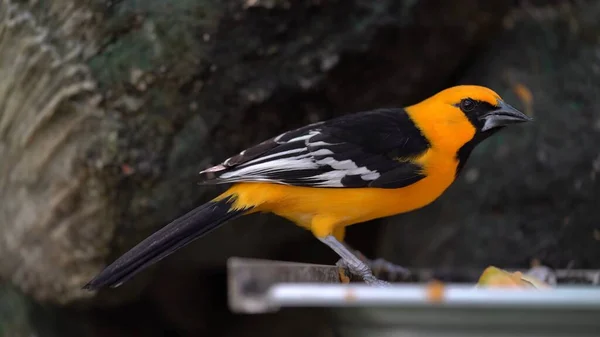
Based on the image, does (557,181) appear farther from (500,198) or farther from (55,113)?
(55,113)

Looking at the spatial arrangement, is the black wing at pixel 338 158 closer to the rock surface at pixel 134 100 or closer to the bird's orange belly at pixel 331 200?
the bird's orange belly at pixel 331 200

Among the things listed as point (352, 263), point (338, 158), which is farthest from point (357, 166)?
point (352, 263)

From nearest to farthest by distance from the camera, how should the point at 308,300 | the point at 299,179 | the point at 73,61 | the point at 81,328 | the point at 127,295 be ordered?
the point at 308,300 → the point at 299,179 → the point at 73,61 → the point at 127,295 → the point at 81,328

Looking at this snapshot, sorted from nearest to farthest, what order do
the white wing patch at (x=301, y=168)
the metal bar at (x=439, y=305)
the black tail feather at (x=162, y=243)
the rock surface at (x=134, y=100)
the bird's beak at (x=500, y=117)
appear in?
the metal bar at (x=439, y=305) < the black tail feather at (x=162, y=243) < the white wing patch at (x=301, y=168) < the bird's beak at (x=500, y=117) < the rock surface at (x=134, y=100)

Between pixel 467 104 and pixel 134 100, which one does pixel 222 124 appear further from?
pixel 467 104

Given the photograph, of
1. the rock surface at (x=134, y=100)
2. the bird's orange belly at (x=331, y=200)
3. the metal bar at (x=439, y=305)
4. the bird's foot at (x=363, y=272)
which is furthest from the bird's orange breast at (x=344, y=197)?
the metal bar at (x=439, y=305)

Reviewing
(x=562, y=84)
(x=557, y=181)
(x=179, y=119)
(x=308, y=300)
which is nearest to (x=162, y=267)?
(x=179, y=119)

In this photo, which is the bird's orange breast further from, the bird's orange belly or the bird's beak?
the bird's beak
